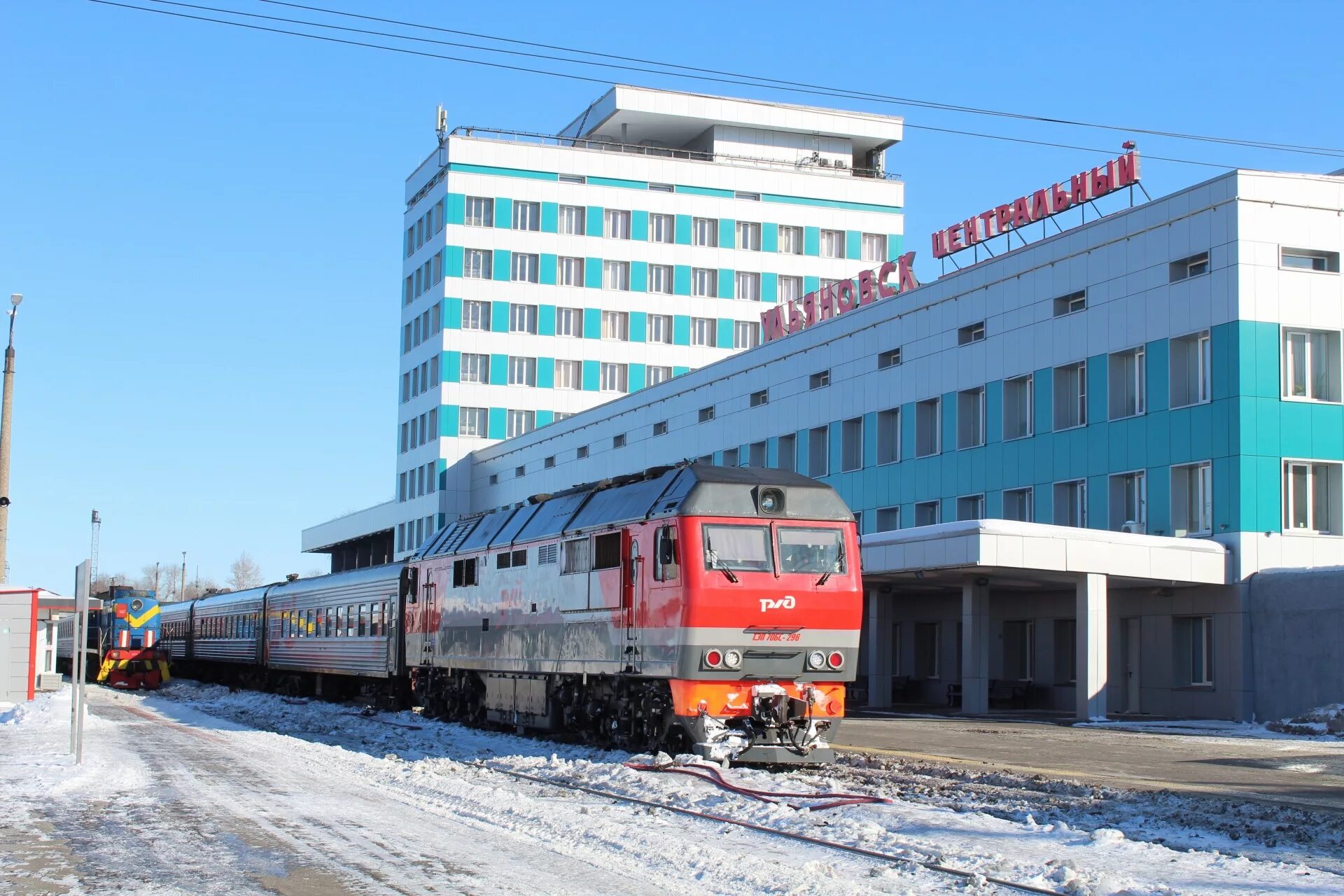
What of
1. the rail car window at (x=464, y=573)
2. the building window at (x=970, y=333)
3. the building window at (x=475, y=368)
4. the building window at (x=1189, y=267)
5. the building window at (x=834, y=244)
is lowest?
the rail car window at (x=464, y=573)

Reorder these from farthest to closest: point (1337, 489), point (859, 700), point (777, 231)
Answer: point (777, 231) → point (859, 700) → point (1337, 489)

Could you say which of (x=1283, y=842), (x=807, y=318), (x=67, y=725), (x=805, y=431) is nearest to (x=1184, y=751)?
(x=1283, y=842)

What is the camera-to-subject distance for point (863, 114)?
84.8m

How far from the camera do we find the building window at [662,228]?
80.8 meters

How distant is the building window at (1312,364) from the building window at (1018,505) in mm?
7715

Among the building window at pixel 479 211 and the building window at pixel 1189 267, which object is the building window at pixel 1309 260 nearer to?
the building window at pixel 1189 267

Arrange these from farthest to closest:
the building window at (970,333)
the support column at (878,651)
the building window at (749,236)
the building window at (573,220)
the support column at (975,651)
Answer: the building window at (749,236) < the building window at (573,220) < the building window at (970,333) < the support column at (878,651) < the support column at (975,651)

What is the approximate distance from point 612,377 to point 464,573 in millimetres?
52719

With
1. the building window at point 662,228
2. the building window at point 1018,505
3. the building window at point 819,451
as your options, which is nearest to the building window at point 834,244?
the building window at point 662,228

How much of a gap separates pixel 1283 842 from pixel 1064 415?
25.9 meters

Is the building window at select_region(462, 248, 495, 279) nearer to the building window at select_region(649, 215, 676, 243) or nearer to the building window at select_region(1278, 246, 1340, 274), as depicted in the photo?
the building window at select_region(649, 215, 676, 243)

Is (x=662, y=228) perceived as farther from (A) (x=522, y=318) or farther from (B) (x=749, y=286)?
(A) (x=522, y=318)

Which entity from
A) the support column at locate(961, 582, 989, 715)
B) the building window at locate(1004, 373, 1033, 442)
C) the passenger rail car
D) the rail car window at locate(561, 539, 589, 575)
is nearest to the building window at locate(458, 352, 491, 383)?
the building window at locate(1004, 373, 1033, 442)

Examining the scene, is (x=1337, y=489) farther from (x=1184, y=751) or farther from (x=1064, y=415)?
(x=1184, y=751)
